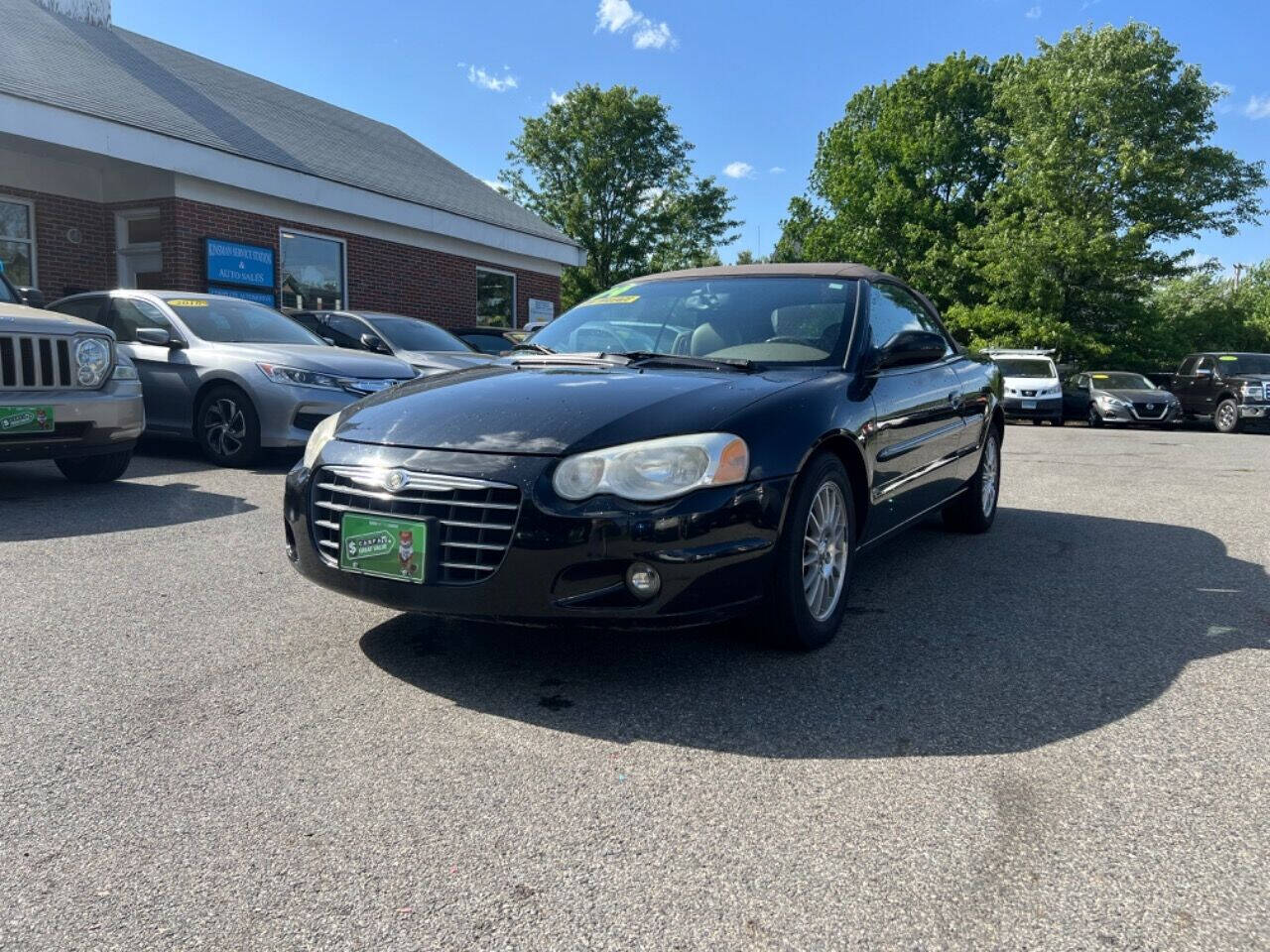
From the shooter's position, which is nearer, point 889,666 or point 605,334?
point 889,666

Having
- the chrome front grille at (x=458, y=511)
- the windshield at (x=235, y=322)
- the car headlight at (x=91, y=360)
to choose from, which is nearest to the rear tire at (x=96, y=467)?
the car headlight at (x=91, y=360)

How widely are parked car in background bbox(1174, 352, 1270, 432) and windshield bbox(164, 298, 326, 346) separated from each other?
55.3ft

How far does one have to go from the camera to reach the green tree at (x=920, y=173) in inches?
1433

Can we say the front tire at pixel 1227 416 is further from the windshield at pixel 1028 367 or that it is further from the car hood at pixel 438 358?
the car hood at pixel 438 358

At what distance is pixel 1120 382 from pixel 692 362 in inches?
764

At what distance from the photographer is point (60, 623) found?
3.73 m

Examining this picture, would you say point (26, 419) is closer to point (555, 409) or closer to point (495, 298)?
point (555, 409)

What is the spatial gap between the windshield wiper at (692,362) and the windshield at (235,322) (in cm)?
550

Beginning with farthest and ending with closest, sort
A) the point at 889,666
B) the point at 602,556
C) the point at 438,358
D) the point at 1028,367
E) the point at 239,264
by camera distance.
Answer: the point at 1028,367
the point at 239,264
the point at 438,358
the point at 889,666
the point at 602,556

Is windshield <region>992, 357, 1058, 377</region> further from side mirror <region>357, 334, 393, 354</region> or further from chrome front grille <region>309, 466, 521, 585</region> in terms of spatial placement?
chrome front grille <region>309, 466, 521, 585</region>

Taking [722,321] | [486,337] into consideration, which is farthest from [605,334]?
[486,337]

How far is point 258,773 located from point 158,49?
17.8m

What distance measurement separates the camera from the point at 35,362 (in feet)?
20.0

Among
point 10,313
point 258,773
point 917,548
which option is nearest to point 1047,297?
point 917,548
